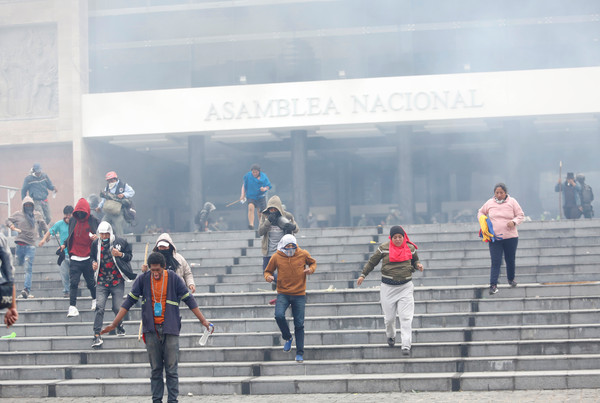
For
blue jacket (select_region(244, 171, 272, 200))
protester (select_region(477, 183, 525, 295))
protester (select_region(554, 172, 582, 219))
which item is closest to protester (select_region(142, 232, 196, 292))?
protester (select_region(477, 183, 525, 295))

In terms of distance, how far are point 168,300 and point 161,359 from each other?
0.54m

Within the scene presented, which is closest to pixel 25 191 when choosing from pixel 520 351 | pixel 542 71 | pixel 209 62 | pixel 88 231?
pixel 88 231

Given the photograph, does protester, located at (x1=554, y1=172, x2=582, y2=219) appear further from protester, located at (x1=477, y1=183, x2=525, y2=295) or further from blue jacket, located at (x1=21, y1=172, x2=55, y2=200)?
blue jacket, located at (x1=21, y1=172, x2=55, y2=200)

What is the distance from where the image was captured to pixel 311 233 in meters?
→ 15.2

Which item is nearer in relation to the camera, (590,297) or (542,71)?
(590,297)

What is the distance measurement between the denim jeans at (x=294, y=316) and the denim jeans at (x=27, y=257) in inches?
191

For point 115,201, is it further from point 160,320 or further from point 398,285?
point 160,320

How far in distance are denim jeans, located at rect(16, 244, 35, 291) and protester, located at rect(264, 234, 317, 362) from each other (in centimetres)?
472

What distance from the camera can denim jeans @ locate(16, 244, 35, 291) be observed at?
42.3 feet

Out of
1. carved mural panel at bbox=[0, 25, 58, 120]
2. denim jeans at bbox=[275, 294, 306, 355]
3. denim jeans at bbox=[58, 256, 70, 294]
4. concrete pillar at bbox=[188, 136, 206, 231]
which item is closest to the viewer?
denim jeans at bbox=[275, 294, 306, 355]

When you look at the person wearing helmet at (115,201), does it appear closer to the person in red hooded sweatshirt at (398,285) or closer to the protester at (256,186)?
the protester at (256,186)

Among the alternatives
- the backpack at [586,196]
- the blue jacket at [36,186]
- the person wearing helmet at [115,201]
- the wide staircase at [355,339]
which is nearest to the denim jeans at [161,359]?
the wide staircase at [355,339]

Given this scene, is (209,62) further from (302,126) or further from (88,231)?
(88,231)

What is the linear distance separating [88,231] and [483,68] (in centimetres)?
1753
